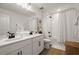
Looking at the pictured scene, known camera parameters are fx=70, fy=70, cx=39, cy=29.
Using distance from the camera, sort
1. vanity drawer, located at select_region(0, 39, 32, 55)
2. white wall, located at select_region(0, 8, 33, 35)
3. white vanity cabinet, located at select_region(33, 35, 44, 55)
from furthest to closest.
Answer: white vanity cabinet, located at select_region(33, 35, 44, 55)
white wall, located at select_region(0, 8, 33, 35)
vanity drawer, located at select_region(0, 39, 32, 55)

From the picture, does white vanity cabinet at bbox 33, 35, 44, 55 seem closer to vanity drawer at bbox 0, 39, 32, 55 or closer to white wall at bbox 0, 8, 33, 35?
vanity drawer at bbox 0, 39, 32, 55

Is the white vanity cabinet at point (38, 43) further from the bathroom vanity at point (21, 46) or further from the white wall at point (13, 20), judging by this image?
the white wall at point (13, 20)

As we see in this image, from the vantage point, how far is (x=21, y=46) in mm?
1329

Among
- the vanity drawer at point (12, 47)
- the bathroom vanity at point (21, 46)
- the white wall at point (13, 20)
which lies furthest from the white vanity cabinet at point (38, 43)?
the white wall at point (13, 20)

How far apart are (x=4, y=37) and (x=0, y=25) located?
0.23m

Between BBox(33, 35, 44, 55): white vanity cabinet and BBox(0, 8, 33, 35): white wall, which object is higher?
BBox(0, 8, 33, 35): white wall

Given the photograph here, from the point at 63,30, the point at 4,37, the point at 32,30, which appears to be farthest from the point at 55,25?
the point at 4,37

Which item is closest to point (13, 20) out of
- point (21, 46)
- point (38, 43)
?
point (21, 46)

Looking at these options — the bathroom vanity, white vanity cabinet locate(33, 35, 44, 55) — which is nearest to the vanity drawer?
the bathroom vanity

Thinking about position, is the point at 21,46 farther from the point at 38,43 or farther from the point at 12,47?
the point at 38,43

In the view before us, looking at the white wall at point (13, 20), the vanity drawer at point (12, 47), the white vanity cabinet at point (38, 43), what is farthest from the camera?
the white vanity cabinet at point (38, 43)

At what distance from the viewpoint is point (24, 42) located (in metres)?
1.42

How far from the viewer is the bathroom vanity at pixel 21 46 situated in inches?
40.0

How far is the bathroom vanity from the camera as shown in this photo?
1017 mm
